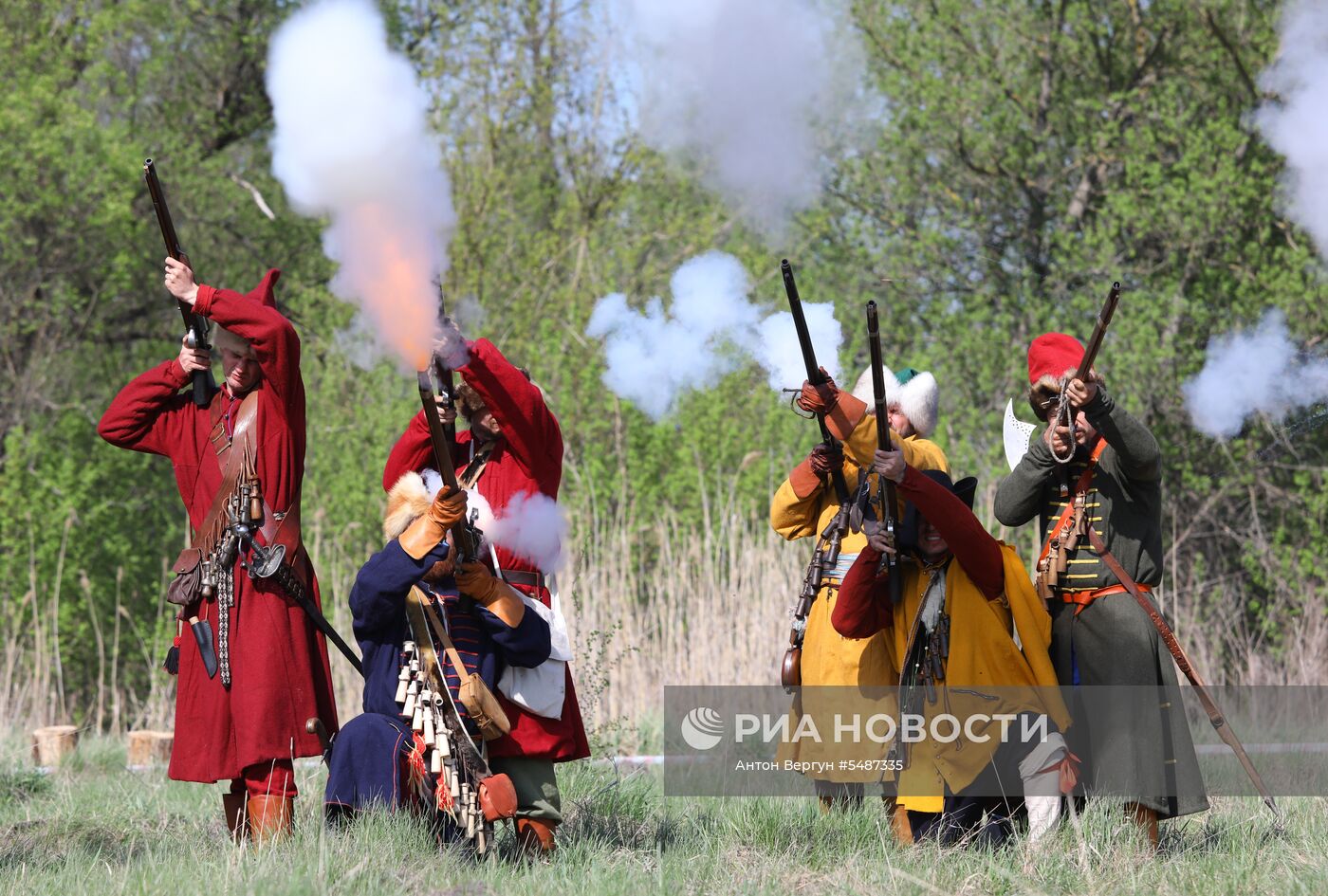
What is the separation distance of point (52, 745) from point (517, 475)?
14.9 ft

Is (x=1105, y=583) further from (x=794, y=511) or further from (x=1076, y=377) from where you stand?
(x=794, y=511)

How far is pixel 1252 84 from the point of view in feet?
39.0

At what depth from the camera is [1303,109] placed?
729 centimetres

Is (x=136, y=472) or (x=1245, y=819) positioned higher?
(x=136, y=472)

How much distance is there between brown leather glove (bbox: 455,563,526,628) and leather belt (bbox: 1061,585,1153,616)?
1.85 meters

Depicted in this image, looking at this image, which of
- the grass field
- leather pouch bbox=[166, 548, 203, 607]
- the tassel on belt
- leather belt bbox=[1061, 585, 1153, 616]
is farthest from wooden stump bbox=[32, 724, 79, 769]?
leather belt bbox=[1061, 585, 1153, 616]

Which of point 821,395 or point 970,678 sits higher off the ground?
point 821,395

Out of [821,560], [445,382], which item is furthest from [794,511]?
[445,382]

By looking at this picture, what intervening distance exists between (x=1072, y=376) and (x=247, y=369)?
9.02ft

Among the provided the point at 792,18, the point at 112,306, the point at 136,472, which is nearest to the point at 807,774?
the point at 792,18

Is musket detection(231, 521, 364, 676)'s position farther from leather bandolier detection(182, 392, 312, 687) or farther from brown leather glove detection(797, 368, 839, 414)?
brown leather glove detection(797, 368, 839, 414)

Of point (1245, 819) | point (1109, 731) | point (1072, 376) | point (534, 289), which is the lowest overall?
point (1245, 819)

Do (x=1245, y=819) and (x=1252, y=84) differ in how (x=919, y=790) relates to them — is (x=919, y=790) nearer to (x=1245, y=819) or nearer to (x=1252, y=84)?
(x=1245, y=819)

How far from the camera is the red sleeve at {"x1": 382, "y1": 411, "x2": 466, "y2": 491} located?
5.20 meters
